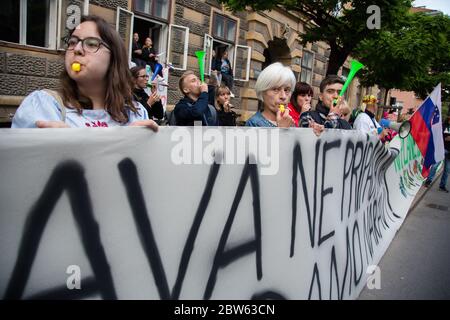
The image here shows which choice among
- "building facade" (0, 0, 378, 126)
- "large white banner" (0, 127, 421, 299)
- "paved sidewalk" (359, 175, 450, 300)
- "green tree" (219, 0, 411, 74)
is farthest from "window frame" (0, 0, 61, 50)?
"paved sidewalk" (359, 175, 450, 300)

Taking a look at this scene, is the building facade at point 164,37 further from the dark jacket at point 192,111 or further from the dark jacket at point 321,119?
the dark jacket at point 321,119

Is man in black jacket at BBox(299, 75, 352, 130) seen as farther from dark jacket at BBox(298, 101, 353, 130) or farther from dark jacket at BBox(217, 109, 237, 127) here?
dark jacket at BBox(217, 109, 237, 127)

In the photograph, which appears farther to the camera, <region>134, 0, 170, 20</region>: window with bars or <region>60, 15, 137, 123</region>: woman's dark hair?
<region>134, 0, 170, 20</region>: window with bars

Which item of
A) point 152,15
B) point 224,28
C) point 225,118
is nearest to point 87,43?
point 225,118

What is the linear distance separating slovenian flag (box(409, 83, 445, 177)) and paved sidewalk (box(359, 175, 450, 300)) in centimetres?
87

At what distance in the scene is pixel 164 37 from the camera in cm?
859

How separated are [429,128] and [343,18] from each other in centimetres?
265

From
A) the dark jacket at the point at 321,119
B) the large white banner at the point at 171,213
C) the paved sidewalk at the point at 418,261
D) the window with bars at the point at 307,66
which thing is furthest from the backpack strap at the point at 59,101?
the window with bars at the point at 307,66

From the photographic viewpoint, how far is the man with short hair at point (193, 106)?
3324 millimetres

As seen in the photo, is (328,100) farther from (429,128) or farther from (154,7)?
(154,7)

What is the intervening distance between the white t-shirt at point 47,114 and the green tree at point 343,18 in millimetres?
5488

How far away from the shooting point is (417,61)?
20.3ft

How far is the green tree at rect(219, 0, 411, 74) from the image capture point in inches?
230
